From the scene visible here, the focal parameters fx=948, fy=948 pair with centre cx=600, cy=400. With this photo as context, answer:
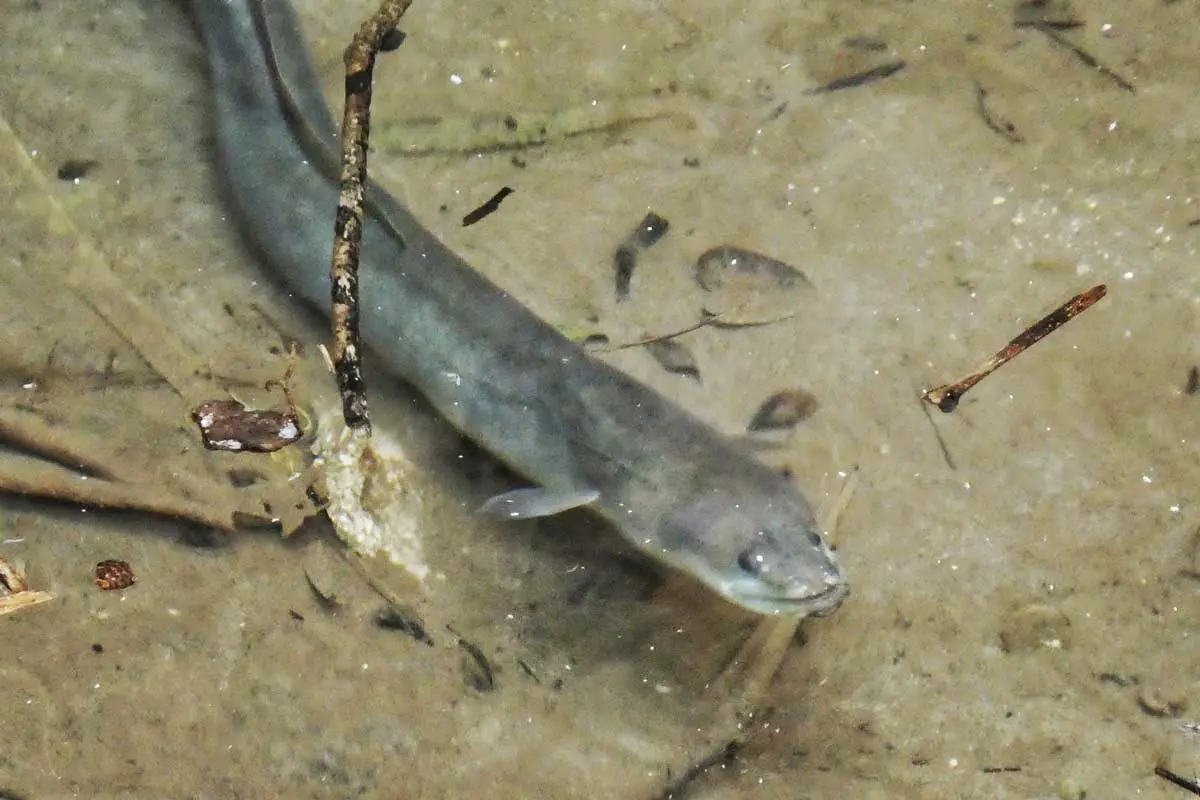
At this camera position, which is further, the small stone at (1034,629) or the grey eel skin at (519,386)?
the small stone at (1034,629)

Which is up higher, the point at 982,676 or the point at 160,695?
the point at 160,695

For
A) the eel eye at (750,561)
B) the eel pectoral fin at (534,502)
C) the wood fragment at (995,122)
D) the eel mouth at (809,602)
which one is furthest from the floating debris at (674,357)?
the wood fragment at (995,122)

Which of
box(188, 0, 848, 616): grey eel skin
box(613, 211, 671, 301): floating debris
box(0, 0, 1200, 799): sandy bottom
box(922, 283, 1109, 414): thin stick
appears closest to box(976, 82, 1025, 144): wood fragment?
box(0, 0, 1200, 799): sandy bottom

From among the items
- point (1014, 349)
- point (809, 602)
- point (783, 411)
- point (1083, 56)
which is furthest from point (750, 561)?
point (1083, 56)

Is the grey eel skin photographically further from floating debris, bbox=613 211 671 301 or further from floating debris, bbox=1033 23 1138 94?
floating debris, bbox=1033 23 1138 94

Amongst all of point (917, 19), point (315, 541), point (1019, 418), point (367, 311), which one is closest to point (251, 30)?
point (367, 311)

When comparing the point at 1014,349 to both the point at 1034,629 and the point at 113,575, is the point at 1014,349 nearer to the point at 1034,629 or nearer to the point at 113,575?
the point at 1034,629

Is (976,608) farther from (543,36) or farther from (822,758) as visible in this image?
(543,36)

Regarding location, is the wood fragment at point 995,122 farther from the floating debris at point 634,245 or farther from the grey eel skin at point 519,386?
the grey eel skin at point 519,386
